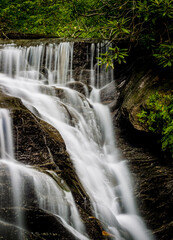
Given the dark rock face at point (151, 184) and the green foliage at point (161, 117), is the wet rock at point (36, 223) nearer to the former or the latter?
the dark rock face at point (151, 184)

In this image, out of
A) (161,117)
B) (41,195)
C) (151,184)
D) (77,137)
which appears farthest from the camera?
(77,137)

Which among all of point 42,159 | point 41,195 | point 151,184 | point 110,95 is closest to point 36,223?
point 41,195

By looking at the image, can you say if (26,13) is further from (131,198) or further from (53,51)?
(131,198)

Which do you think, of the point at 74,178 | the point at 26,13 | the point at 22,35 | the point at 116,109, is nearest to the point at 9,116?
the point at 74,178

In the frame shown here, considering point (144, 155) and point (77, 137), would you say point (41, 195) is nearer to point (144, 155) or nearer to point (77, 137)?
point (77, 137)

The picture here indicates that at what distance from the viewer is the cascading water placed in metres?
3.20

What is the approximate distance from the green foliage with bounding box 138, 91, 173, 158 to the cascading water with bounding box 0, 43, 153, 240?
108 centimetres

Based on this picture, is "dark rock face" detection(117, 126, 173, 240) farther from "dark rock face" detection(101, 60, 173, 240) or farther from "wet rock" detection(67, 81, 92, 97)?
"wet rock" detection(67, 81, 92, 97)

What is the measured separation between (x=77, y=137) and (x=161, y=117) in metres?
1.94

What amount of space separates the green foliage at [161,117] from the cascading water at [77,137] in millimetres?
1076

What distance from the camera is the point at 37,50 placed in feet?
32.4

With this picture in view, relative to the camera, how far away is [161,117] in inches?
203

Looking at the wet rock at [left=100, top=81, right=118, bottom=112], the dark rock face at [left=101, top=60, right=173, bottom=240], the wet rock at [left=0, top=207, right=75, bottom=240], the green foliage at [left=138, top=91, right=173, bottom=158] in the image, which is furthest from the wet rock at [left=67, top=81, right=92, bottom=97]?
the wet rock at [left=0, top=207, right=75, bottom=240]

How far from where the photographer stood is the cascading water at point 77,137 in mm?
3197
